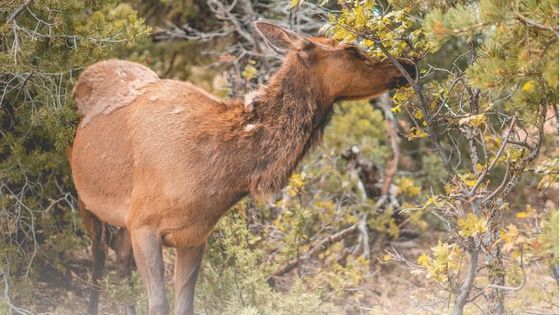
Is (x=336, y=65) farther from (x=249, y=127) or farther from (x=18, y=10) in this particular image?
(x=18, y=10)

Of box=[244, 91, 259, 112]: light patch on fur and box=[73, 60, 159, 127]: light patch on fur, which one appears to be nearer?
box=[244, 91, 259, 112]: light patch on fur

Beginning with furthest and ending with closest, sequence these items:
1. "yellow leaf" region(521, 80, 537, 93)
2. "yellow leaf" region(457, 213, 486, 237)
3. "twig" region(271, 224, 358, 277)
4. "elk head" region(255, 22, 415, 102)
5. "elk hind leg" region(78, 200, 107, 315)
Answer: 1. "twig" region(271, 224, 358, 277)
2. "elk hind leg" region(78, 200, 107, 315)
3. "elk head" region(255, 22, 415, 102)
4. "yellow leaf" region(457, 213, 486, 237)
5. "yellow leaf" region(521, 80, 537, 93)

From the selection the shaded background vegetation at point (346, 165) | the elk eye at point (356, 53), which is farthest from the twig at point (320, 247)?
the elk eye at point (356, 53)

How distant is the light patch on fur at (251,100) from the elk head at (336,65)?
34 cm

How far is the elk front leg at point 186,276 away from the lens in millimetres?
5957

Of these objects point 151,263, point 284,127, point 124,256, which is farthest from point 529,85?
point 124,256

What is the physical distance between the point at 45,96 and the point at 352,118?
362 centimetres

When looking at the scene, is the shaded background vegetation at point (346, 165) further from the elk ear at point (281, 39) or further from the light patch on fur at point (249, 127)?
the light patch on fur at point (249, 127)

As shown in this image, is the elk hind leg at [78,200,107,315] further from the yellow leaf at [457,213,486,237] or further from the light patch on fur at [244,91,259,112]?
the yellow leaf at [457,213,486,237]

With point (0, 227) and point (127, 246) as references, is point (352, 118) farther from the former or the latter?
point (0, 227)

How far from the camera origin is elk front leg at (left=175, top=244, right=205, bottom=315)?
5.96 metres

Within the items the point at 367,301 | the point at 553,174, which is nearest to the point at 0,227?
the point at 367,301

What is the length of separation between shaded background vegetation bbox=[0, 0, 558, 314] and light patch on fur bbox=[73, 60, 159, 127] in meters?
0.11

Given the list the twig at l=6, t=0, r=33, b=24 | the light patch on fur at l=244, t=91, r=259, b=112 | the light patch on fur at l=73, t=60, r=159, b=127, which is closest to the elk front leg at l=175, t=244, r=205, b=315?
the light patch on fur at l=244, t=91, r=259, b=112
